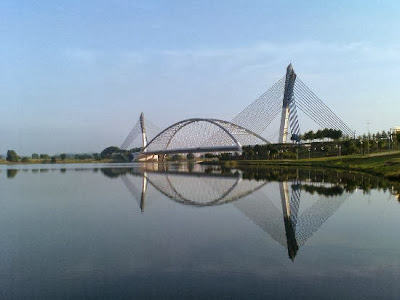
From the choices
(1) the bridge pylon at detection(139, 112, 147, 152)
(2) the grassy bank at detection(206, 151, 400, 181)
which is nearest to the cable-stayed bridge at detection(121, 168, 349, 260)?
(2) the grassy bank at detection(206, 151, 400, 181)

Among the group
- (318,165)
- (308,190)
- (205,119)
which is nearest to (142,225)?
(308,190)

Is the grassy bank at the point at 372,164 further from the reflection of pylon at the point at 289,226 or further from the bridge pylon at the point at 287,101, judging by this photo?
the reflection of pylon at the point at 289,226

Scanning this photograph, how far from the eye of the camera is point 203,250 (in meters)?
11.4

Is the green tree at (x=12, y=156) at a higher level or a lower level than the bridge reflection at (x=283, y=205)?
higher

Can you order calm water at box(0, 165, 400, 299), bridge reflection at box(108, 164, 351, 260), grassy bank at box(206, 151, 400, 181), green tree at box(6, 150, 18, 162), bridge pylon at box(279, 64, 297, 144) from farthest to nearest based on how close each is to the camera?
1. green tree at box(6, 150, 18, 162)
2. bridge pylon at box(279, 64, 297, 144)
3. grassy bank at box(206, 151, 400, 181)
4. bridge reflection at box(108, 164, 351, 260)
5. calm water at box(0, 165, 400, 299)

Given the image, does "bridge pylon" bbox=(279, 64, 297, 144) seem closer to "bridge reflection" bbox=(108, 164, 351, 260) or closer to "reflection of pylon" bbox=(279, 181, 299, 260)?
"bridge reflection" bbox=(108, 164, 351, 260)

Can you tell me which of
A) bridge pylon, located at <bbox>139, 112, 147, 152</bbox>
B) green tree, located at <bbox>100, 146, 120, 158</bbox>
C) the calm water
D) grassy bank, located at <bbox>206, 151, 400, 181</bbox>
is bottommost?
the calm water

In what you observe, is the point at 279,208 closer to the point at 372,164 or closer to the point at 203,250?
the point at 203,250

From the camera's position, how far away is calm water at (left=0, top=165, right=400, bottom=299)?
8.27 metres

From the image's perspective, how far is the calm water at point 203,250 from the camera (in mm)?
8273

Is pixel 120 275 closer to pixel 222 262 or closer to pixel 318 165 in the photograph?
pixel 222 262

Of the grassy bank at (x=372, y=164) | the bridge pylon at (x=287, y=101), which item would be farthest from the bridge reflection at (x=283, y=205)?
the bridge pylon at (x=287, y=101)

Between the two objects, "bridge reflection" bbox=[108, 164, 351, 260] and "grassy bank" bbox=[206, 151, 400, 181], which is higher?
"grassy bank" bbox=[206, 151, 400, 181]

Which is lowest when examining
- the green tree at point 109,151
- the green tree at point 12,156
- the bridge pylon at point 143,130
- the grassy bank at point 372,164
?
the grassy bank at point 372,164
